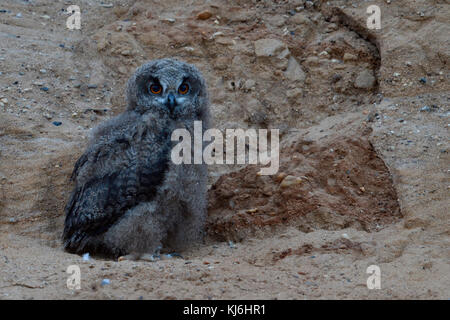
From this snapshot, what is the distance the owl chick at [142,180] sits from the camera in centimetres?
440

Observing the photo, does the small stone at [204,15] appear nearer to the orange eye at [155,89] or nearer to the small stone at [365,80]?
the small stone at [365,80]

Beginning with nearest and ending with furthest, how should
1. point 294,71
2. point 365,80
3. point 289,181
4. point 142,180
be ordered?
point 142,180 < point 289,181 < point 365,80 < point 294,71

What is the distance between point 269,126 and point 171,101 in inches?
72.5

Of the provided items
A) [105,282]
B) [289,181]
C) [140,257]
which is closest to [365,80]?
[289,181]

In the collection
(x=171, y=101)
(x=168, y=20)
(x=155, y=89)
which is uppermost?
(x=168, y=20)

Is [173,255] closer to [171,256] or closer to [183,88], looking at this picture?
[171,256]

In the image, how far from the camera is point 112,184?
4.43 m

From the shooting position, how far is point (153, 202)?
174 inches

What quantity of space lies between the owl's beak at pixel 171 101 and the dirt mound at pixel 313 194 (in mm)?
1201

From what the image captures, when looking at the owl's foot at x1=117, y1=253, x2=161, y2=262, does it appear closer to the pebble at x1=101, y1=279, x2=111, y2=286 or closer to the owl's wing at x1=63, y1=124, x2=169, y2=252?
the owl's wing at x1=63, y1=124, x2=169, y2=252

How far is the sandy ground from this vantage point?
11.6ft

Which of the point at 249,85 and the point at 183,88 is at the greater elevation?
the point at 249,85

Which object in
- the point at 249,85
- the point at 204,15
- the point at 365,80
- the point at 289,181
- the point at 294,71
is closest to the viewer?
the point at 289,181

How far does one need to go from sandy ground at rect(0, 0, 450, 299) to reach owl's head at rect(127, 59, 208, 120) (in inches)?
40.3
